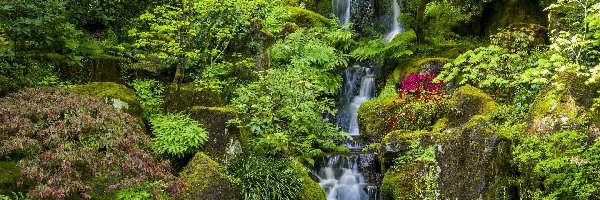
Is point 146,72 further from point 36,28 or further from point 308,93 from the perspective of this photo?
point 308,93

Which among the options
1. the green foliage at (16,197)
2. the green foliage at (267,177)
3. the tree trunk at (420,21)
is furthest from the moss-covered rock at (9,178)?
the tree trunk at (420,21)

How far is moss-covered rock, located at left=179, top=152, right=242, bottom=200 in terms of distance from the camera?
7.68m

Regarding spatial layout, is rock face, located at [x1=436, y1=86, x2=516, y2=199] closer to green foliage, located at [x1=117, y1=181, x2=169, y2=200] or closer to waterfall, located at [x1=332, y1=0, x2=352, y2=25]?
green foliage, located at [x1=117, y1=181, x2=169, y2=200]

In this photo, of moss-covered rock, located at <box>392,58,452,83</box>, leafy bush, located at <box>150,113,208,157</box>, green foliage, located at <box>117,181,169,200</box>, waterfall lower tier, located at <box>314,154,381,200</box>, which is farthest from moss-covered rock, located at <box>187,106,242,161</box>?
moss-covered rock, located at <box>392,58,452,83</box>

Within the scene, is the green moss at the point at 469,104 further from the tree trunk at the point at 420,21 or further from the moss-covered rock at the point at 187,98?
the moss-covered rock at the point at 187,98

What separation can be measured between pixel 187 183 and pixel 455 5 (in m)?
12.3

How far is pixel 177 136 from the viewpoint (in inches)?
336

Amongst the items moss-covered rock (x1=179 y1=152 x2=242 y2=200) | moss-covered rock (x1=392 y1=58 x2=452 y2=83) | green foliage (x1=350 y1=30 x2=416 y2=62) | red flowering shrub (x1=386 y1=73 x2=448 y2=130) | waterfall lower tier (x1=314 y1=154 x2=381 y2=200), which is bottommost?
waterfall lower tier (x1=314 y1=154 x2=381 y2=200)

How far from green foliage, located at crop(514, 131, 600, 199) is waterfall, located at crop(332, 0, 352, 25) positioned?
12.3 meters

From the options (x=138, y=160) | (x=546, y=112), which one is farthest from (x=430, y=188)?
(x=138, y=160)

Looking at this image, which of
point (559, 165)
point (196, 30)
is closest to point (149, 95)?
point (196, 30)

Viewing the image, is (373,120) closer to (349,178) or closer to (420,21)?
(349,178)

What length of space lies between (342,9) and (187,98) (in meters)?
10.7

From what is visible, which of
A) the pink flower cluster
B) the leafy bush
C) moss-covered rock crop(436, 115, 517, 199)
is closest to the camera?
moss-covered rock crop(436, 115, 517, 199)
